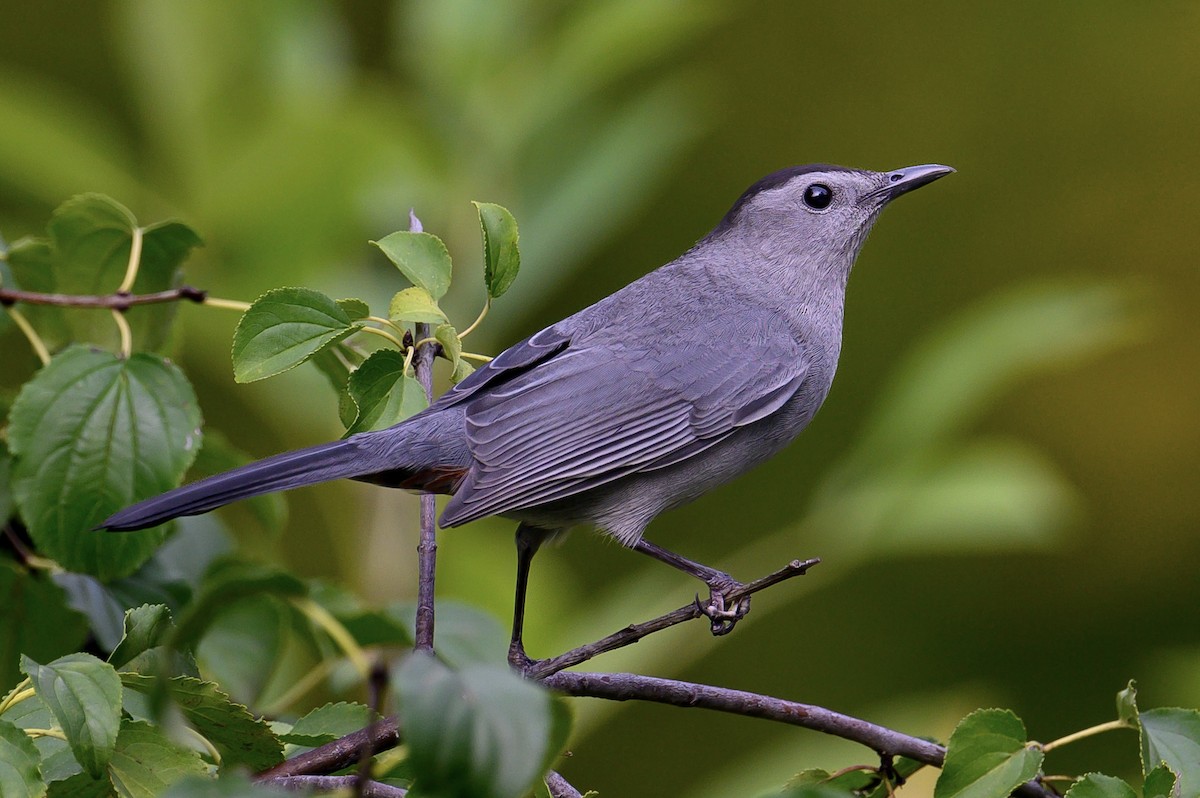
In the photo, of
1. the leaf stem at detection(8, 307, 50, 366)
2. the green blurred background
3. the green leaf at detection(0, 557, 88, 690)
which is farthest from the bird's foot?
the green blurred background

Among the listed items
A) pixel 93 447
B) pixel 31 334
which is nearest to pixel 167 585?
pixel 93 447

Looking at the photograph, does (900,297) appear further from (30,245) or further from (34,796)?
(34,796)

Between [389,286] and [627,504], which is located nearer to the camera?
[627,504]

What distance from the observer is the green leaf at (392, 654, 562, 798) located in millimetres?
746

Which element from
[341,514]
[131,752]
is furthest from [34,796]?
[341,514]

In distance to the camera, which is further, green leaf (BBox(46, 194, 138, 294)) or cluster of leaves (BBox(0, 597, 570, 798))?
green leaf (BBox(46, 194, 138, 294))

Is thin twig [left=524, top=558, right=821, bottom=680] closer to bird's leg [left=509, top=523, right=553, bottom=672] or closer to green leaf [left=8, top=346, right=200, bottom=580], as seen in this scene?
bird's leg [left=509, top=523, right=553, bottom=672]

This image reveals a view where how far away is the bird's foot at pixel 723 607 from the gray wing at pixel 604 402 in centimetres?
22

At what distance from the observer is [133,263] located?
1.57 meters

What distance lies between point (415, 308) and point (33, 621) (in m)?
0.64

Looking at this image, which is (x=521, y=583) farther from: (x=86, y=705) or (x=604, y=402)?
(x=86, y=705)

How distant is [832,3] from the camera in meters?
4.12

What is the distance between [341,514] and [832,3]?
7.95 ft

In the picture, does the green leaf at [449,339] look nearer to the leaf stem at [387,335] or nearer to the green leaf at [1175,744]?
the leaf stem at [387,335]
